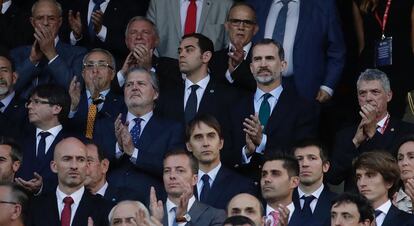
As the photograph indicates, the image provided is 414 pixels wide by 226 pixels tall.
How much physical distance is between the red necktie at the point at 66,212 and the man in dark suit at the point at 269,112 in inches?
64.7

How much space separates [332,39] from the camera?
1573 cm

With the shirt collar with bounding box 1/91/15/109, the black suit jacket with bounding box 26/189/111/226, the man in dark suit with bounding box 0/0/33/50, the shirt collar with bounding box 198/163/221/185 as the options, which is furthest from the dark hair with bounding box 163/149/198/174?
the man in dark suit with bounding box 0/0/33/50

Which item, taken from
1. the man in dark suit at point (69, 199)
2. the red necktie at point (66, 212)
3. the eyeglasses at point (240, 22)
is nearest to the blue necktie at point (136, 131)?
the man in dark suit at point (69, 199)

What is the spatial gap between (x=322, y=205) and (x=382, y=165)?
745mm

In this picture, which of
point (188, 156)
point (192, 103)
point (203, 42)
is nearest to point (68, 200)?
point (188, 156)

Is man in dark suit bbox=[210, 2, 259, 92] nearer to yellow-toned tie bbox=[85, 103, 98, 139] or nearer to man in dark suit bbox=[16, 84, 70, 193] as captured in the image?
yellow-toned tie bbox=[85, 103, 98, 139]

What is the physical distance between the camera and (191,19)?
639 inches

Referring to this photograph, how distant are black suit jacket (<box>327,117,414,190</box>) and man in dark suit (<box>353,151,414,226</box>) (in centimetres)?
74

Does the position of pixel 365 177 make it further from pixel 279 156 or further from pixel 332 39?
pixel 332 39

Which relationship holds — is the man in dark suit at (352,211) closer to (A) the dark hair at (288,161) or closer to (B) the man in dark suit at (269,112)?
(A) the dark hair at (288,161)

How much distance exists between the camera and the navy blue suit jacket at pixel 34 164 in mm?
14328

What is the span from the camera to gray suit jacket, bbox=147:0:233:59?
16.2 metres

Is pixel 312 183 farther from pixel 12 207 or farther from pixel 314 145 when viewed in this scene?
pixel 12 207

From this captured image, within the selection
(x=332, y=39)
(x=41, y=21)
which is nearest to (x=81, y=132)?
(x=41, y=21)
